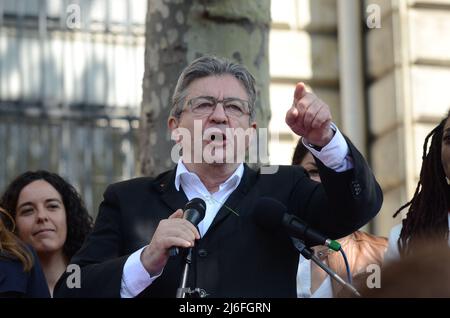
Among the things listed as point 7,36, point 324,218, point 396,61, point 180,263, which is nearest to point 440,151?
point 324,218

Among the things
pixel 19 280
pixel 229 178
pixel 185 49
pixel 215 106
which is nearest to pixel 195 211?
pixel 229 178

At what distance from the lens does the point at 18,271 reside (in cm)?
516

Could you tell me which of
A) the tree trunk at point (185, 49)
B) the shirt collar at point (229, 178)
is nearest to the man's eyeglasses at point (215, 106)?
the shirt collar at point (229, 178)

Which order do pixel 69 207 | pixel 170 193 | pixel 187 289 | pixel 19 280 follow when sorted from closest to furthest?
pixel 187 289 → pixel 170 193 → pixel 19 280 → pixel 69 207

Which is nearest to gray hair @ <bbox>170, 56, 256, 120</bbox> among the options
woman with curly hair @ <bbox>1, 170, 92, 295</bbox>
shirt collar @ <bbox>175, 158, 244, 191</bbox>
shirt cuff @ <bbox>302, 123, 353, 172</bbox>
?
shirt collar @ <bbox>175, 158, 244, 191</bbox>

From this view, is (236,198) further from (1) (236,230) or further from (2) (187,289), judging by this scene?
(2) (187,289)

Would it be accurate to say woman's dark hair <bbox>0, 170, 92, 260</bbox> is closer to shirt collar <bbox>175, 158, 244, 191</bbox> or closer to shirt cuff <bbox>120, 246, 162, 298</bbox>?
shirt collar <bbox>175, 158, 244, 191</bbox>

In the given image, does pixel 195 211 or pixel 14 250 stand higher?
pixel 195 211

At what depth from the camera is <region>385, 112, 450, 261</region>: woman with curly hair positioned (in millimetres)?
5242

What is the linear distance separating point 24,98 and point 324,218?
277 inches

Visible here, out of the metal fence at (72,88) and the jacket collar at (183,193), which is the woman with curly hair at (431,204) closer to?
the jacket collar at (183,193)

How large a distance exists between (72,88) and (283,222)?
7.29 meters

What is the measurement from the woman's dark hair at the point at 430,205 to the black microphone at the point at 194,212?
1.05 m
